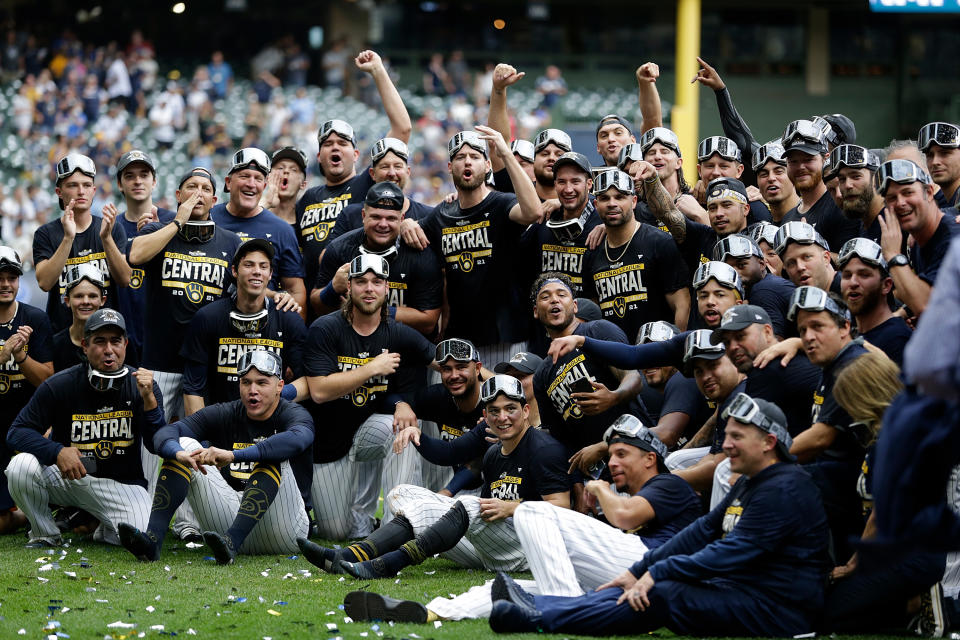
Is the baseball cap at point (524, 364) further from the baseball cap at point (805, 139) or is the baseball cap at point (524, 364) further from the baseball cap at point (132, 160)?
the baseball cap at point (132, 160)

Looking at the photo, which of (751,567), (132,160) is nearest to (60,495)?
(132,160)

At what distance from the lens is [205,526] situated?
848 centimetres

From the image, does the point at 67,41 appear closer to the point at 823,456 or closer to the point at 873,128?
the point at 873,128

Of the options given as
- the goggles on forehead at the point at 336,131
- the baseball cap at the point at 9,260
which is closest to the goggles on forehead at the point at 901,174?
the goggles on forehead at the point at 336,131

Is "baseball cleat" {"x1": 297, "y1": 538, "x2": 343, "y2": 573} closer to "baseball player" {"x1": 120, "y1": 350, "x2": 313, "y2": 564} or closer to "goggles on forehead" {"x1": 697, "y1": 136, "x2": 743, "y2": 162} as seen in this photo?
"baseball player" {"x1": 120, "y1": 350, "x2": 313, "y2": 564}

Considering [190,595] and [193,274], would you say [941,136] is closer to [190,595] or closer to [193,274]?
[193,274]

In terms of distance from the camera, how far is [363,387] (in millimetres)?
9203

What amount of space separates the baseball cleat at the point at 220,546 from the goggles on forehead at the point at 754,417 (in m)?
3.57

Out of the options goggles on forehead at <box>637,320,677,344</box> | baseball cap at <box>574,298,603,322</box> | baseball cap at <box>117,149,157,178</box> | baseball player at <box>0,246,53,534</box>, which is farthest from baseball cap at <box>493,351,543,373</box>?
baseball player at <box>0,246,53,534</box>

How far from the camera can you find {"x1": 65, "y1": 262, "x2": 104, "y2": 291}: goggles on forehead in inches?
361

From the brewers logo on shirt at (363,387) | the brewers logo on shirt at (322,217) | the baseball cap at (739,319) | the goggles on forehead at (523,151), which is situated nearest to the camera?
the baseball cap at (739,319)

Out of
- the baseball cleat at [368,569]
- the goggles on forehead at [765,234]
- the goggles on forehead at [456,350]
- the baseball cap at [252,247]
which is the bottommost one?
the baseball cleat at [368,569]

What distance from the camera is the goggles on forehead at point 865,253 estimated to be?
22.4 feet

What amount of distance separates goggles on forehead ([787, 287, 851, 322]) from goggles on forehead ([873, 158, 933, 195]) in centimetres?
109
